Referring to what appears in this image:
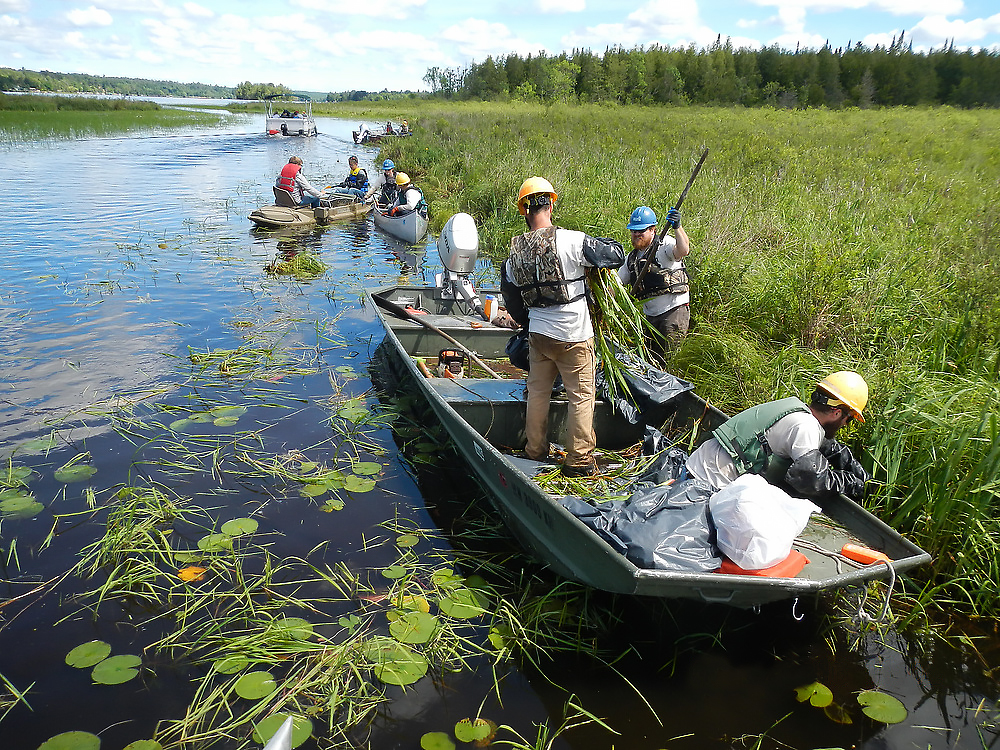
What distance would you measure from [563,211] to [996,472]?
364 inches

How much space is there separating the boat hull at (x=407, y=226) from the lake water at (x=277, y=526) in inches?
132

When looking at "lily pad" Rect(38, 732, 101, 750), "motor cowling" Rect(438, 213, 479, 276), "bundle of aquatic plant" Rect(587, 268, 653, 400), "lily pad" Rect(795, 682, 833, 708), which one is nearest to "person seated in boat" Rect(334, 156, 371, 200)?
"motor cowling" Rect(438, 213, 479, 276)

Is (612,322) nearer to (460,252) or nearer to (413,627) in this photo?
(413,627)

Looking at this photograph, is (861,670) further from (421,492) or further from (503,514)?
(421,492)

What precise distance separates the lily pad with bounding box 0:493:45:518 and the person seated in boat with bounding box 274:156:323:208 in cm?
1328

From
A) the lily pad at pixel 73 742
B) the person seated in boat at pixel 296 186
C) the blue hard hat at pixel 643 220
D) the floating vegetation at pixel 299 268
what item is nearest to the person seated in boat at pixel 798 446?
the blue hard hat at pixel 643 220

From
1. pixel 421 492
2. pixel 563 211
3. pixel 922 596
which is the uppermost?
pixel 563 211

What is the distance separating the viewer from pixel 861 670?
3.79m

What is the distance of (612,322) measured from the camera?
5.50 metres

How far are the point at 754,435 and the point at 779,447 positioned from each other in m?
0.17

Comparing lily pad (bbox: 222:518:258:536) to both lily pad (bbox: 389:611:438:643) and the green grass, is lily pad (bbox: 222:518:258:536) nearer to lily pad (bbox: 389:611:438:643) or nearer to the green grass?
lily pad (bbox: 389:611:438:643)

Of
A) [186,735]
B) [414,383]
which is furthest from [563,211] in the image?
[186,735]

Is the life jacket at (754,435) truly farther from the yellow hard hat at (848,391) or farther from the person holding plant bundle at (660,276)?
the person holding plant bundle at (660,276)

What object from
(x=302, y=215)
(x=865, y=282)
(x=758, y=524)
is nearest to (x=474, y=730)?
(x=758, y=524)
